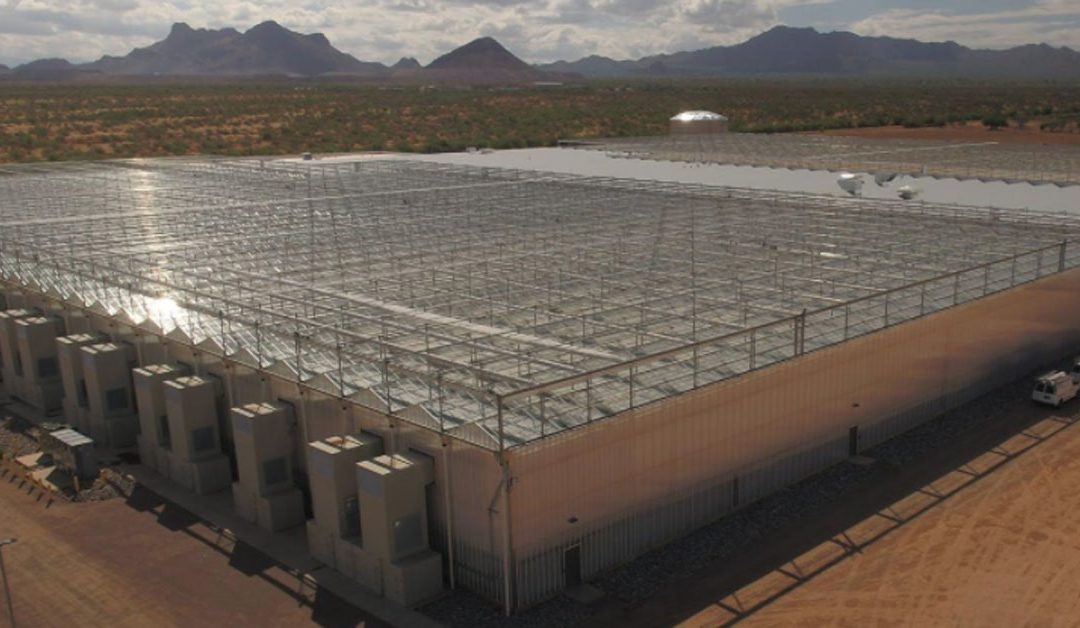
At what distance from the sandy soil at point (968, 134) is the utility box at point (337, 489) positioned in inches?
2714

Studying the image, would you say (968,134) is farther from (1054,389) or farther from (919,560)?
(919,560)

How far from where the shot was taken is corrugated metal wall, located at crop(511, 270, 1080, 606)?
60.3ft

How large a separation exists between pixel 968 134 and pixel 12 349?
260 feet

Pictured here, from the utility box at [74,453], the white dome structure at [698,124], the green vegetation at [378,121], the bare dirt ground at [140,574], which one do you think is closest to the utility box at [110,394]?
the utility box at [74,453]

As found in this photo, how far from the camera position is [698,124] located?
78000 mm

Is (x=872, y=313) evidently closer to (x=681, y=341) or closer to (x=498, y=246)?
(x=681, y=341)

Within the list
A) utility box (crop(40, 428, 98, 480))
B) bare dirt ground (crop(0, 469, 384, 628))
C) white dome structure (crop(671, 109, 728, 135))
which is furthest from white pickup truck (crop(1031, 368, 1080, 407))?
white dome structure (crop(671, 109, 728, 135))

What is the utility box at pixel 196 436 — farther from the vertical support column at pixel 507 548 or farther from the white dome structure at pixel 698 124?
the white dome structure at pixel 698 124

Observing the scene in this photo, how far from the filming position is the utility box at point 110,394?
87.7ft

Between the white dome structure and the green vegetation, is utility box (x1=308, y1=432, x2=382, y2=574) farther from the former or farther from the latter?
the green vegetation

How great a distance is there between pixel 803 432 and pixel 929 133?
242 ft

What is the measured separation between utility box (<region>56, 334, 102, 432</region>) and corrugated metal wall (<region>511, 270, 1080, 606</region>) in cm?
1599

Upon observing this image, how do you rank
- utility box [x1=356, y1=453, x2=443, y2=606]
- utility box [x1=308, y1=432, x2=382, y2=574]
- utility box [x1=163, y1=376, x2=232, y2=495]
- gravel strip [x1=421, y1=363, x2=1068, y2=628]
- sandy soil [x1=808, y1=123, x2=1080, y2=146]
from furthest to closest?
sandy soil [x1=808, y1=123, x2=1080, y2=146] < utility box [x1=163, y1=376, x2=232, y2=495] < utility box [x1=308, y1=432, x2=382, y2=574] < utility box [x1=356, y1=453, x2=443, y2=606] < gravel strip [x1=421, y1=363, x2=1068, y2=628]

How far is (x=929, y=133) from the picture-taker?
88688 millimetres
